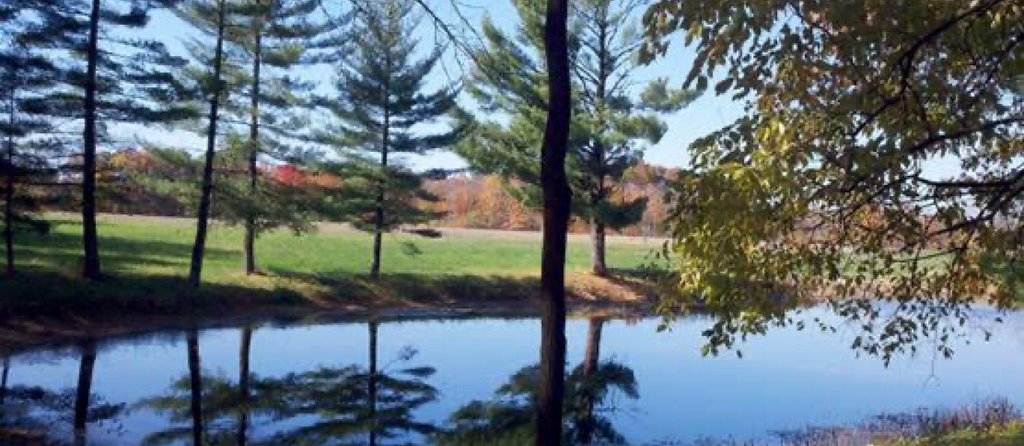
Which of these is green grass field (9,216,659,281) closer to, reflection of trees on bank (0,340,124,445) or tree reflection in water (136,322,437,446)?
tree reflection in water (136,322,437,446)

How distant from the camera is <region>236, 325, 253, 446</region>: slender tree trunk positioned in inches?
462

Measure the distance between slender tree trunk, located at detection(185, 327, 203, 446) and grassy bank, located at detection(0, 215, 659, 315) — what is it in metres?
2.51

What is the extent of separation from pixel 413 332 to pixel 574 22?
12.7 m

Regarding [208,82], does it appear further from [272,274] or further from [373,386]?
[373,386]

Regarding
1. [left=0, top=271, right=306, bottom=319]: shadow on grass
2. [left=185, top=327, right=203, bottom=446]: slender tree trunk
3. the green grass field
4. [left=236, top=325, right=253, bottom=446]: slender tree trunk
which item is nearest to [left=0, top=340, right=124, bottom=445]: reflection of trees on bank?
[left=185, top=327, right=203, bottom=446]: slender tree trunk

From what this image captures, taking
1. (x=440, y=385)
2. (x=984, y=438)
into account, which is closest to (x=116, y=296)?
(x=440, y=385)

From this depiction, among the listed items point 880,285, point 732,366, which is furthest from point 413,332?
point 880,285

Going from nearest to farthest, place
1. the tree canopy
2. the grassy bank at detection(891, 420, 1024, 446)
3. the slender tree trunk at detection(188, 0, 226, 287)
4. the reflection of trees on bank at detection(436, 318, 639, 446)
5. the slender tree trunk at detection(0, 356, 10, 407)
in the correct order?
the tree canopy, the grassy bank at detection(891, 420, 1024, 446), the reflection of trees on bank at detection(436, 318, 639, 446), the slender tree trunk at detection(0, 356, 10, 407), the slender tree trunk at detection(188, 0, 226, 287)

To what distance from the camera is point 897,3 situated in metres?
5.39

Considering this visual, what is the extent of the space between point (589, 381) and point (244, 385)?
6199mm

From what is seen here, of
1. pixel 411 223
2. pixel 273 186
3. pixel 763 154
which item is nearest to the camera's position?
pixel 763 154

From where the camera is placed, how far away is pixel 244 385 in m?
15.4

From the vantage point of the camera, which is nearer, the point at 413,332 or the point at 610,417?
the point at 610,417

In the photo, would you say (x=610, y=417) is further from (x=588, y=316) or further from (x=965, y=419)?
(x=588, y=316)
